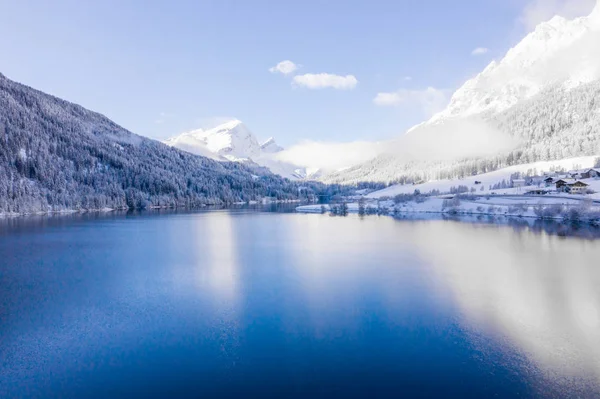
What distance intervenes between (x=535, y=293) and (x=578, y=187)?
91752mm

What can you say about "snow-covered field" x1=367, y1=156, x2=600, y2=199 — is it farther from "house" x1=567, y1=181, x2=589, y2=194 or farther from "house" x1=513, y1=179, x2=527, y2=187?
"house" x1=567, y1=181, x2=589, y2=194

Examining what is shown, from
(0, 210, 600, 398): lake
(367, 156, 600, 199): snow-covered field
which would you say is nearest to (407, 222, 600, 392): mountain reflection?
(0, 210, 600, 398): lake

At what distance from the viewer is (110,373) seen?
1514 cm

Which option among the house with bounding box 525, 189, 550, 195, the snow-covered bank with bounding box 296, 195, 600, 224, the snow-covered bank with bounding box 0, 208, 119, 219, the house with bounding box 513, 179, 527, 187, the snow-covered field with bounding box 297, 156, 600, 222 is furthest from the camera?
the house with bounding box 513, 179, 527, 187

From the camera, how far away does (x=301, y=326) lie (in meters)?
20.2

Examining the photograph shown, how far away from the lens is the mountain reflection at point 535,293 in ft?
54.6

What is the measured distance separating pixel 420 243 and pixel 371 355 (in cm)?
3743

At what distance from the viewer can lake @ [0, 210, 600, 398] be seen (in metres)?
14.3

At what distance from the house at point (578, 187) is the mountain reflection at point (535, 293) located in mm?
57427

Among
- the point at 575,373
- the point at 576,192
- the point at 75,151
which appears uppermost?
the point at 75,151

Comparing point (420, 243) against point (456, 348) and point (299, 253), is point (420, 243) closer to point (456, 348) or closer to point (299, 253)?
point (299, 253)

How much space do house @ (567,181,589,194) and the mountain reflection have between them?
188ft

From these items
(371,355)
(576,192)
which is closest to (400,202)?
(576,192)

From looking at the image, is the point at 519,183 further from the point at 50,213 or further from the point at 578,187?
the point at 50,213
